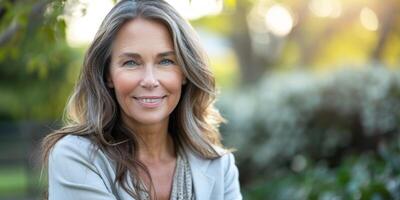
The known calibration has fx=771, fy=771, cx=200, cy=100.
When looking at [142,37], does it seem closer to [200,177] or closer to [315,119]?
[200,177]

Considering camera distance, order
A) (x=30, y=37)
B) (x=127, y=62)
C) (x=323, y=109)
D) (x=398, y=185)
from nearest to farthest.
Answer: (x=127, y=62) < (x=398, y=185) < (x=30, y=37) < (x=323, y=109)

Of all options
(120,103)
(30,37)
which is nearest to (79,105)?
(120,103)

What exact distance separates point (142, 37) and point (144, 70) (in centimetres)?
15

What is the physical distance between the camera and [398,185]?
5.30m

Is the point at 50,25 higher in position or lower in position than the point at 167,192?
higher

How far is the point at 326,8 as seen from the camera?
20.9 m

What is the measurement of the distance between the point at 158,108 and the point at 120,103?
0.54 feet

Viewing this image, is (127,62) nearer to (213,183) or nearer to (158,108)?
(158,108)

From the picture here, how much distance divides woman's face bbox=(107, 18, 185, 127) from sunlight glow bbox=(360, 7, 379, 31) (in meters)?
16.0

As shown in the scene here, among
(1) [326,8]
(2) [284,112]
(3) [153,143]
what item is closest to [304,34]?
(1) [326,8]

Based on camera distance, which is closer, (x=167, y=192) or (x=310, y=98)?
(x=167, y=192)

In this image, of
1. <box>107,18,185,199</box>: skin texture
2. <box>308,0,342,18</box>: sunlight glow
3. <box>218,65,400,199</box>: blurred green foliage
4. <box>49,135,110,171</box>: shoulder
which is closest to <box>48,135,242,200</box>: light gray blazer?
<box>49,135,110,171</box>: shoulder

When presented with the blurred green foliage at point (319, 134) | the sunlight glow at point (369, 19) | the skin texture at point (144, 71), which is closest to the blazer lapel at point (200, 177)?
the skin texture at point (144, 71)

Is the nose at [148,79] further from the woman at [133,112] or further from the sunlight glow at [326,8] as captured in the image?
the sunlight glow at [326,8]
